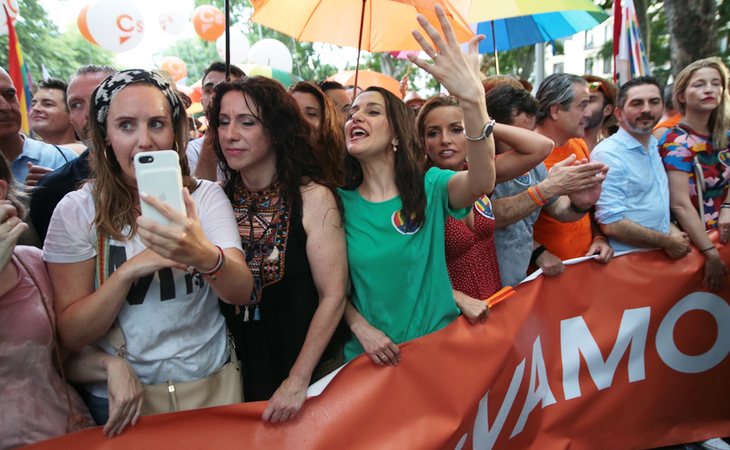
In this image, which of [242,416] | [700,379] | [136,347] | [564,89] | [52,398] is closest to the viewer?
[52,398]

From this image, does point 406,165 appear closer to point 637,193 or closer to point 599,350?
point 599,350

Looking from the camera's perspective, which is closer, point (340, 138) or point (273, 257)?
point (273, 257)

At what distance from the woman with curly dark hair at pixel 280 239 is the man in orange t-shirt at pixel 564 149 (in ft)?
4.45

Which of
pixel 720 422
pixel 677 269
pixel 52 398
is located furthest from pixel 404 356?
pixel 720 422

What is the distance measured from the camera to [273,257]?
6.83ft

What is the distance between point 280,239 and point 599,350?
195cm

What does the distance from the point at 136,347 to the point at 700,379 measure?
3207 mm

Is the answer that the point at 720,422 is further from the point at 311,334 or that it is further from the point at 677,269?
the point at 311,334

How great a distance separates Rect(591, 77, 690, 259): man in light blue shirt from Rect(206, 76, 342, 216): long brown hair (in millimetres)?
1926

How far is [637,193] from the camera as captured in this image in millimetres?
3256

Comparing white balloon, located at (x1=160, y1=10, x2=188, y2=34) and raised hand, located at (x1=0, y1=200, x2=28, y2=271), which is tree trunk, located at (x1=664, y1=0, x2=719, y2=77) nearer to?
raised hand, located at (x1=0, y1=200, x2=28, y2=271)

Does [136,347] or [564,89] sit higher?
[564,89]

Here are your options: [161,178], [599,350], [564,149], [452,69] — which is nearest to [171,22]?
[564,149]

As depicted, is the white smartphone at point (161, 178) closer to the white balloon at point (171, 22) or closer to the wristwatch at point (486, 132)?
the wristwatch at point (486, 132)
